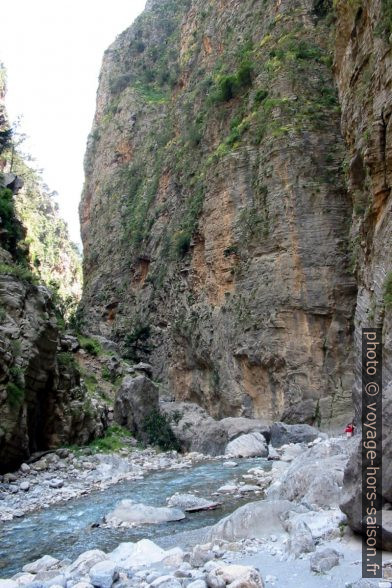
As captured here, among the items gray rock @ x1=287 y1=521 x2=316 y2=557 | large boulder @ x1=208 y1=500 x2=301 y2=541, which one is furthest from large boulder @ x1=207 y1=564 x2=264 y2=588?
large boulder @ x1=208 y1=500 x2=301 y2=541

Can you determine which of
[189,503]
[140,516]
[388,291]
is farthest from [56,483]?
[388,291]

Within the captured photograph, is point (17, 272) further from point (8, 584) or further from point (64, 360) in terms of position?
point (8, 584)

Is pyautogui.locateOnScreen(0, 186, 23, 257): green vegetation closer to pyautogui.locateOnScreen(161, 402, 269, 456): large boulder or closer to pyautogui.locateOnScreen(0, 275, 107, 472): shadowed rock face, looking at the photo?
pyautogui.locateOnScreen(0, 275, 107, 472): shadowed rock face

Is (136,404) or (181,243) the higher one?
(181,243)

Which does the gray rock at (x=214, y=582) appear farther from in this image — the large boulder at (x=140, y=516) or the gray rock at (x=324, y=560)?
the large boulder at (x=140, y=516)

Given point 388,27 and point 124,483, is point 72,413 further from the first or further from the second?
point 388,27

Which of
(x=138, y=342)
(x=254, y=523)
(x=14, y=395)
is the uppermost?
(x=138, y=342)

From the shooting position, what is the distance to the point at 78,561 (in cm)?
604

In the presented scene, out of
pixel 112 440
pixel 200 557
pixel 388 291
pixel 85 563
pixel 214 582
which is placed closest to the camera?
pixel 214 582

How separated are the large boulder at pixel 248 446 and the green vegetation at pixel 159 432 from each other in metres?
3.07

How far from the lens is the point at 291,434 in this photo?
18656mm

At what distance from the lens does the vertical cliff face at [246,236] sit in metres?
23.3

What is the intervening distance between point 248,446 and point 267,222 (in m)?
11.7

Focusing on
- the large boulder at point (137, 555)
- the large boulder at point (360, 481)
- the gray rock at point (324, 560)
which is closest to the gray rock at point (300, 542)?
the gray rock at point (324, 560)
